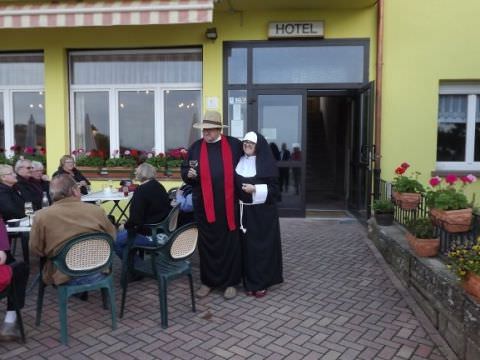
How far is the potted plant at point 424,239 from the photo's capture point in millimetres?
4109

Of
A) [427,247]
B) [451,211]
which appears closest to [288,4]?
[451,211]

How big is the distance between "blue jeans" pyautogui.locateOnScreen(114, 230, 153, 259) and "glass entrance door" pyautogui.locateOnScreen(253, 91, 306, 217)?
4.14 meters

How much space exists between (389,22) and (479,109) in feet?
7.38

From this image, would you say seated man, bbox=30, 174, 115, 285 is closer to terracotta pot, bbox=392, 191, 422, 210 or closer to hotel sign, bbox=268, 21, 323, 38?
terracotta pot, bbox=392, 191, 422, 210

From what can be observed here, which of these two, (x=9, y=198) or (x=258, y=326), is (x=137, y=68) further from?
(x=258, y=326)

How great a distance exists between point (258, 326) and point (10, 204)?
2.92 m

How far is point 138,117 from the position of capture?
27.8 ft

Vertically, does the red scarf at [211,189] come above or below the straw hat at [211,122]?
below

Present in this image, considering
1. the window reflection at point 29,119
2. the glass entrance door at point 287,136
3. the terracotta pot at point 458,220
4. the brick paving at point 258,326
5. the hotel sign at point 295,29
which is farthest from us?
the window reflection at point 29,119

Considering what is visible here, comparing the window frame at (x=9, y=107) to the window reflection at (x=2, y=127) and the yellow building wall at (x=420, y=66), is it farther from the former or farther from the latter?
the yellow building wall at (x=420, y=66)

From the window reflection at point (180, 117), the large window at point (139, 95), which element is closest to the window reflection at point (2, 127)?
the large window at point (139, 95)

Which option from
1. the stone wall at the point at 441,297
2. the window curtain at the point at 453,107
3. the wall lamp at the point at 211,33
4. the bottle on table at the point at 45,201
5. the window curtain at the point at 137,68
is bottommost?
the stone wall at the point at 441,297

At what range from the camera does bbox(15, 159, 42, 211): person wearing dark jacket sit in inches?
207

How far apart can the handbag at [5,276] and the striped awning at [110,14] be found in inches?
188
